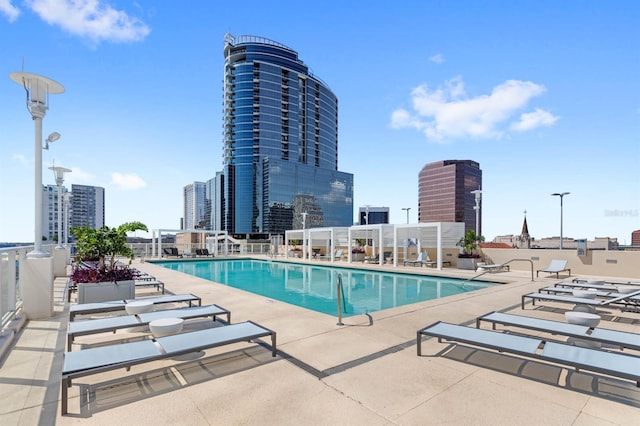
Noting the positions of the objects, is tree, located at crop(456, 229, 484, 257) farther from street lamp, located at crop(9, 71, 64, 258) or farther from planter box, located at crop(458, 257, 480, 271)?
street lamp, located at crop(9, 71, 64, 258)

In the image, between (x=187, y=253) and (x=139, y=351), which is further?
(x=187, y=253)

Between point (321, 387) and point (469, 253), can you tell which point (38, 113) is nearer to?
point (321, 387)

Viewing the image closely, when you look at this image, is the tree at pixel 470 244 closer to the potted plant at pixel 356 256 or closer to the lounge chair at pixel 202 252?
the potted plant at pixel 356 256

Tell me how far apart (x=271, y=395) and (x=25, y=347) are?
3623mm

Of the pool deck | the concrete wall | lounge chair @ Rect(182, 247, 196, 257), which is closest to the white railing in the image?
the pool deck

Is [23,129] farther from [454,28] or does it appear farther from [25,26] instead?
[454,28]

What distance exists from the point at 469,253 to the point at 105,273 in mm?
14593

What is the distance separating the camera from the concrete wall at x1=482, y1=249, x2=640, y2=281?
1213cm

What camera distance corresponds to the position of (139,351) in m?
3.16

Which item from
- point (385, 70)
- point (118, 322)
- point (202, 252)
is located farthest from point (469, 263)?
point (202, 252)

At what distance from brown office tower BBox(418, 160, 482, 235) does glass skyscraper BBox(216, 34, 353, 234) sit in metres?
57.0

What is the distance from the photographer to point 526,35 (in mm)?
11242

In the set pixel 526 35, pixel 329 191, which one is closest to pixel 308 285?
pixel 526 35

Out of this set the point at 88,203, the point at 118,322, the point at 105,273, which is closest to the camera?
the point at 118,322
